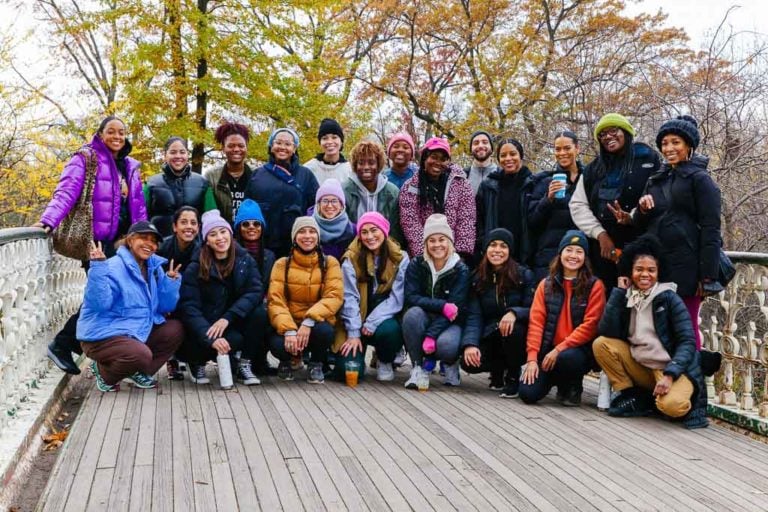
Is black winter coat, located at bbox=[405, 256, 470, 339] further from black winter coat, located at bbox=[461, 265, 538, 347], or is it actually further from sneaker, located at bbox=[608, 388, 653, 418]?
sneaker, located at bbox=[608, 388, 653, 418]

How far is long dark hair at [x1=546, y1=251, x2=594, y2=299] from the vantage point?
4922 mm

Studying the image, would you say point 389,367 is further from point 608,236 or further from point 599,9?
point 599,9

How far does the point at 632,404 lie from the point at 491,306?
Answer: 1.26 meters

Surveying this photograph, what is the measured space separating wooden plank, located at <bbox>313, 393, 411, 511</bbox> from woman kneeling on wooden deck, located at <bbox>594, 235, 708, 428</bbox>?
1.76 m

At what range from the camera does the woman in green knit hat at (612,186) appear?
486 centimetres

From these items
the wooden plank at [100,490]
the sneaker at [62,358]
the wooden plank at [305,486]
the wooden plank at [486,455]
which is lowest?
the wooden plank at [100,490]

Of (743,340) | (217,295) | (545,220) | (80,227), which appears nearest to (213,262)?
(217,295)

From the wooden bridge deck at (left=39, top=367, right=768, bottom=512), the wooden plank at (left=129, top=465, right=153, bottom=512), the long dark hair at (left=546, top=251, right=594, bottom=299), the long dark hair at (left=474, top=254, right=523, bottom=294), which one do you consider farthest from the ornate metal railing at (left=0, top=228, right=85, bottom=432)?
the long dark hair at (left=546, top=251, right=594, bottom=299)

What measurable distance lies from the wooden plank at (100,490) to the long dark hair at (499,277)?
3027 millimetres

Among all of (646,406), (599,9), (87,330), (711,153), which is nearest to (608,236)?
(646,406)

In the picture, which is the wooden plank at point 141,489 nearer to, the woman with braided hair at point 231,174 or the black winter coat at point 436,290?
the black winter coat at point 436,290

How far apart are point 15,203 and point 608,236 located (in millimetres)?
15509

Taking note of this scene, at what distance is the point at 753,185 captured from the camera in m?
8.01

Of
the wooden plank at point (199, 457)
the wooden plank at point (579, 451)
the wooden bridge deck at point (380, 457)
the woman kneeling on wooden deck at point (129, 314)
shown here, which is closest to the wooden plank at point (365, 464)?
the wooden bridge deck at point (380, 457)
